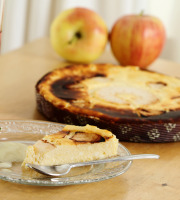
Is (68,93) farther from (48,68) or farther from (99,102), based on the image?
(48,68)

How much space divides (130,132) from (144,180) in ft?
0.44

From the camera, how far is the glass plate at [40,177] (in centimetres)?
61

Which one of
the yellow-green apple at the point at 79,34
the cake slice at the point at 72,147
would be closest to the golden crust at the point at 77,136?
the cake slice at the point at 72,147

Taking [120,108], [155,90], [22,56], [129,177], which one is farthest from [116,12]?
[129,177]

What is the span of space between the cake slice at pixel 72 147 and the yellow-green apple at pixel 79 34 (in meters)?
0.60

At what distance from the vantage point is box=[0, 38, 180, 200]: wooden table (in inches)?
25.3

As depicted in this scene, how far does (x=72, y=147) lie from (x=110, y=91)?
13.3 inches

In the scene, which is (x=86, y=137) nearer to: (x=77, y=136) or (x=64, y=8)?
(x=77, y=136)

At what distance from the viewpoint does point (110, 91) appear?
1012 millimetres

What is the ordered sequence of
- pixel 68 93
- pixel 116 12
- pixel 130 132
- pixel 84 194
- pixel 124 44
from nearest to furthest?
pixel 84 194, pixel 130 132, pixel 68 93, pixel 124 44, pixel 116 12

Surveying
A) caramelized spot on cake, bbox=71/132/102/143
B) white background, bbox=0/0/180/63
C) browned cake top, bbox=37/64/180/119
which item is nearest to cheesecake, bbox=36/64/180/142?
browned cake top, bbox=37/64/180/119

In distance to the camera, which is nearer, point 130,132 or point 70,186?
point 70,186

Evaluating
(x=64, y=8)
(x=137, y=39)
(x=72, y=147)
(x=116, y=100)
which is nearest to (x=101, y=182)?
(x=72, y=147)

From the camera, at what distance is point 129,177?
72 cm
